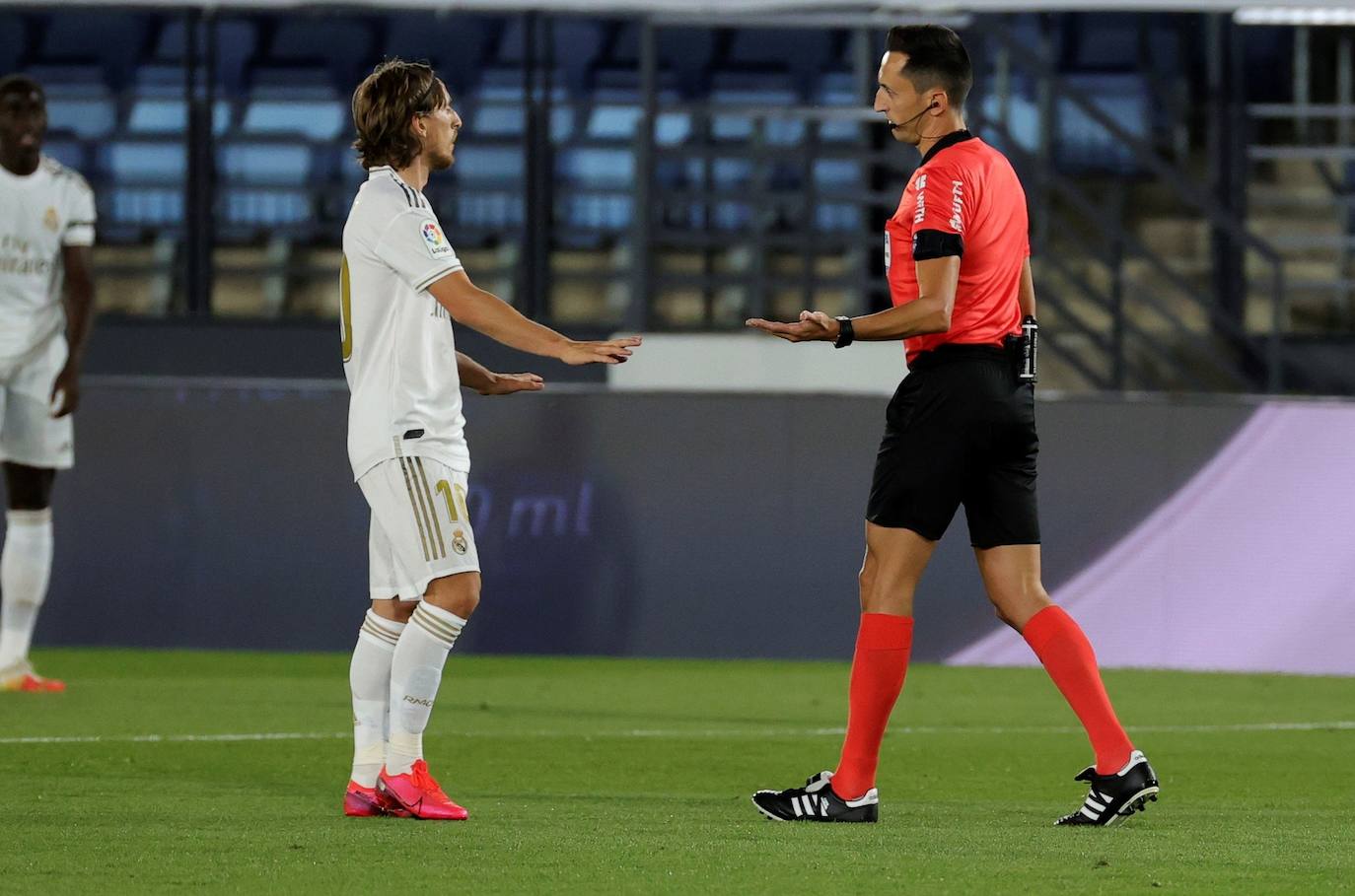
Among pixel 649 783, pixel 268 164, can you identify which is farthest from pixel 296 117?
pixel 649 783

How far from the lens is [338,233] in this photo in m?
A: 16.6

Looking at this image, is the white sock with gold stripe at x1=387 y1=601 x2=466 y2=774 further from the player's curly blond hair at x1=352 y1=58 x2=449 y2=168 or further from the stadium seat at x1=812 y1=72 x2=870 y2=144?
the stadium seat at x1=812 y1=72 x2=870 y2=144

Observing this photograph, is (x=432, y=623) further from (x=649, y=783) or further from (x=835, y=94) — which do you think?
(x=835, y=94)

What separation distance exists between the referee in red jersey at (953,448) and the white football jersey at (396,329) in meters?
0.98

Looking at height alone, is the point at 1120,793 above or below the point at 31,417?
below

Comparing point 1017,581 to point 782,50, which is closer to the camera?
point 1017,581

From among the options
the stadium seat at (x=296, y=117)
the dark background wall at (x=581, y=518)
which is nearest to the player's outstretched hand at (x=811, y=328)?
the dark background wall at (x=581, y=518)

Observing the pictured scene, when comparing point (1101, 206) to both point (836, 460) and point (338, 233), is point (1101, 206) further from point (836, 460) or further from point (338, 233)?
point (836, 460)

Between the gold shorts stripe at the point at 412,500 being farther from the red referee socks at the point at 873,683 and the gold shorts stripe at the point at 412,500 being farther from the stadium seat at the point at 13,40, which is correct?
the stadium seat at the point at 13,40

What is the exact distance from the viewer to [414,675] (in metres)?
5.04

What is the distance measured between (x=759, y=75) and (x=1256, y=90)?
353cm

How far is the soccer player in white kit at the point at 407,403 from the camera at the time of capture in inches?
196

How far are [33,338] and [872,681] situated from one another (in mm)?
4516

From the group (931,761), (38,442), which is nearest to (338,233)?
(38,442)
